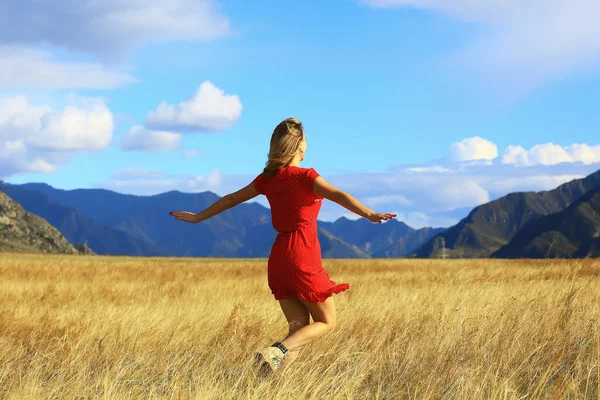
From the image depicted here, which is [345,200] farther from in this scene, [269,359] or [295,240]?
[269,359]

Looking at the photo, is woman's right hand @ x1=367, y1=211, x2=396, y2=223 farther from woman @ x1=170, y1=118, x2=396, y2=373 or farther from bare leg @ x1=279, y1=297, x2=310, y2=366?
bare leg @ x1=279, y1=297, x2=310, y2=366

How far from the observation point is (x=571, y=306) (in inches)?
300

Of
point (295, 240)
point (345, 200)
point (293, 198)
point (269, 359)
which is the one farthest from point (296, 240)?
point (269, 359)

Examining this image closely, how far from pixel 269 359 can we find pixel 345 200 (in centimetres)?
135

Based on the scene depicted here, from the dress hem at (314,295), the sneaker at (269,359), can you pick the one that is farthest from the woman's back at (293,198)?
the sneaker at (269,359)

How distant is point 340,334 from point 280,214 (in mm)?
2176

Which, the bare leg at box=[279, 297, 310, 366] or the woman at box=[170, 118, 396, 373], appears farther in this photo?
the bare leg at box=[279, 297, 310, 366]

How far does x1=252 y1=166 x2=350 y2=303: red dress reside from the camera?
501cm

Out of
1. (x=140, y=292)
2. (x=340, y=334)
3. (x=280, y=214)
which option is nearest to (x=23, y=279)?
(x=140, y=292)

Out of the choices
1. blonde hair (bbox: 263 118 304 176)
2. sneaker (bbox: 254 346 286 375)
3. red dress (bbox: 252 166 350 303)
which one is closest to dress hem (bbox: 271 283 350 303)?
red dress (bbox: 252 166 350 303)

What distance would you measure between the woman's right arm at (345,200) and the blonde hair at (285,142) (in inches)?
13.6

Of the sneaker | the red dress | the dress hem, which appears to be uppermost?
the red dress

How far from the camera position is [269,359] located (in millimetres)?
4805

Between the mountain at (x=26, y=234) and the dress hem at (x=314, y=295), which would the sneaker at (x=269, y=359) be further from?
the mountain at (x=26, y=234)
